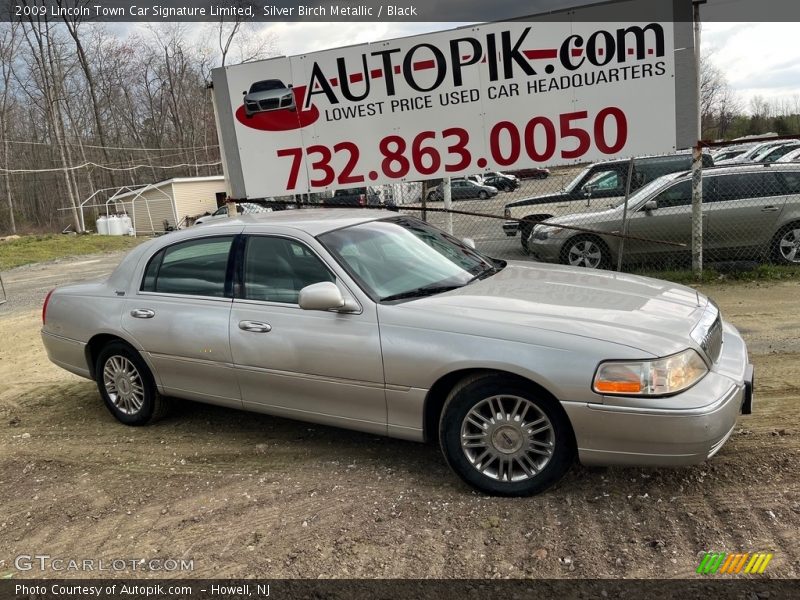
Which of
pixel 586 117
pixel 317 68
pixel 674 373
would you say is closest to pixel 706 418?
pixel 674 373

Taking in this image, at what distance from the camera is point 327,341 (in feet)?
12.3

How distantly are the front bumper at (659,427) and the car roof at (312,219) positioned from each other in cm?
200

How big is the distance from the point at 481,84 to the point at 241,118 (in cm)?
320

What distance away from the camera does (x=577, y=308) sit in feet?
11.5

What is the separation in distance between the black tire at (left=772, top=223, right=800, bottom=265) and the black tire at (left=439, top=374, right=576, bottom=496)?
23.2ft

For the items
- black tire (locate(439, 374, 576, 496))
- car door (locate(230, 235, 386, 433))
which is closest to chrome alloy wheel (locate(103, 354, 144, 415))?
car door (locate(230, 235, 386, 433))

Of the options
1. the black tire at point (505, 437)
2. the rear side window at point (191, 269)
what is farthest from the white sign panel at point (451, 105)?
the black tire at point (505, 437)

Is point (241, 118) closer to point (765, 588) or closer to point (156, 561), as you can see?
point (156, 561)

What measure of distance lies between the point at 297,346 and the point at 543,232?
21.3 ft

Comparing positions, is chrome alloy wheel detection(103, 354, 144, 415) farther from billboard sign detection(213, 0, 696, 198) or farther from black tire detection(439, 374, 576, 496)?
billboard sign detection(213, 0, 696, 198)

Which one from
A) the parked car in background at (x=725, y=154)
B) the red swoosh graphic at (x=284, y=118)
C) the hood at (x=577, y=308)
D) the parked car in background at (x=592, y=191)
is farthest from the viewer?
the parked car in background at (x=725, y=154)

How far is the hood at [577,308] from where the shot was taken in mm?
3205

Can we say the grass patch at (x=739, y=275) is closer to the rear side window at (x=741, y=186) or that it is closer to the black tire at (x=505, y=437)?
the rear side window at (x=741, y=186)

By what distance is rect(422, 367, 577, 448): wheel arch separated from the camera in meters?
3.24
